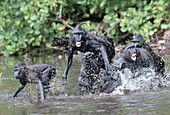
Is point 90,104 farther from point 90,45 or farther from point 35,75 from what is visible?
point 90,45

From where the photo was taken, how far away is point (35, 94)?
1028 centimetres

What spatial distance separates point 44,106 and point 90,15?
11667 mm

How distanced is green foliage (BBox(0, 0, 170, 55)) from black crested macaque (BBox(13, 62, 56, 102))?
25.1 feet

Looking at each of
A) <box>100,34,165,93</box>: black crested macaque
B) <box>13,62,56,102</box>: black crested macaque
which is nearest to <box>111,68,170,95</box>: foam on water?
<box>100,34,165,93</box>: black crested macaque

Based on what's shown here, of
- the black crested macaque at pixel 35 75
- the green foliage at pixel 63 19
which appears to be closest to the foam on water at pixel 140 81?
the black crested macaque at pixel 35 75

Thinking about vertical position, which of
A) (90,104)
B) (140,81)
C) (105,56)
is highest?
(105,56)

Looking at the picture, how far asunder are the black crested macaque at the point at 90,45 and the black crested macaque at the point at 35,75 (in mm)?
601

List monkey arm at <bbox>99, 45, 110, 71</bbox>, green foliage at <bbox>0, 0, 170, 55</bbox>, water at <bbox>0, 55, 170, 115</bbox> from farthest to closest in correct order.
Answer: green foliage at <bbox>0, 0, 170, 55</bbox>, monkey arm at <bbox>99, 45, 110, 71</bbox>, water at <bbox>0, 55, 170, 115</bbox>

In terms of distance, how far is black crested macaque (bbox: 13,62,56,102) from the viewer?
31.5 feet

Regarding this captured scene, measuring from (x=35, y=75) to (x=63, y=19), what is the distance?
1013cm

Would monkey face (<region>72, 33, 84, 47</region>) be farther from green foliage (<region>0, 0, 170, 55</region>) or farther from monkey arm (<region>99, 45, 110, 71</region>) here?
green foliage (<region>0, 0, 170, 55</region>)

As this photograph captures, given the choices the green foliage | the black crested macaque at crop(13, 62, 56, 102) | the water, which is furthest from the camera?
the green foliage

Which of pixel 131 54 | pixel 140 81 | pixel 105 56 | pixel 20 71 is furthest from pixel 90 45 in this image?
pixel 20 71

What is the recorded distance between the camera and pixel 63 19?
19.8 metres
